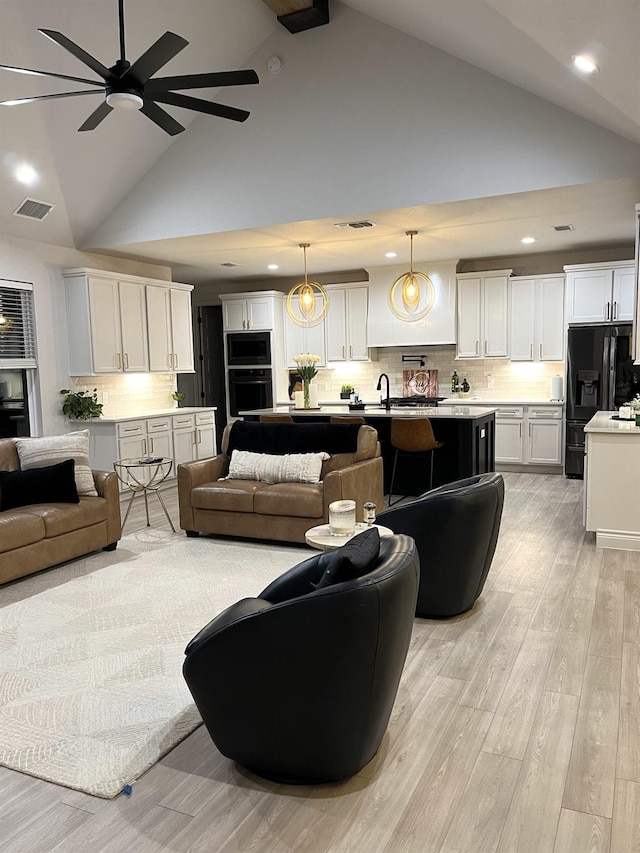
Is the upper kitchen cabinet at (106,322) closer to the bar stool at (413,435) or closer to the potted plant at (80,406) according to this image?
the potted plant at (80,406)

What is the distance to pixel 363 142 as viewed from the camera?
559 cm

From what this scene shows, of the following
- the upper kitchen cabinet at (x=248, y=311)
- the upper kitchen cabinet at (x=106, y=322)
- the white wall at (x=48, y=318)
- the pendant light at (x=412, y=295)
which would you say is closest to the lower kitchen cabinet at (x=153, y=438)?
the white wall at (x=48, y=318)

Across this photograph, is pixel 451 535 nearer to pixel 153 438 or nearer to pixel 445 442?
pixel 445 442

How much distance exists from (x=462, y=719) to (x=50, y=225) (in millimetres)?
6105

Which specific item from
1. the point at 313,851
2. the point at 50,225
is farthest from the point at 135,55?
the point at 313,851

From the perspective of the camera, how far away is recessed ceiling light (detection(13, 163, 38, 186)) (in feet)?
18.7

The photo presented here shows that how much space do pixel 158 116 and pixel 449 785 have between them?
3.80 metres

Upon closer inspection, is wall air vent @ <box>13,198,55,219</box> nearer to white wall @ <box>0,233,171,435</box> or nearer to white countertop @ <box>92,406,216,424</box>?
white wall @ <box>0,233,171,435</box>

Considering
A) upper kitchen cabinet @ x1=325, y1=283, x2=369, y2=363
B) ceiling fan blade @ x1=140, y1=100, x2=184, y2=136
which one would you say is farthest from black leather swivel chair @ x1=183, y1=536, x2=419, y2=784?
upper kitchen cabinet @ x1=325, y1=283, x2=369, y2=363

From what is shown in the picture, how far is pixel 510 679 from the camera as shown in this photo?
2867 mm

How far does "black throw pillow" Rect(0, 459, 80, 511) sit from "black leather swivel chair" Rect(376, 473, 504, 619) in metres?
Answer: 2.47

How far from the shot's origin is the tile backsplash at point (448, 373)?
856 cm

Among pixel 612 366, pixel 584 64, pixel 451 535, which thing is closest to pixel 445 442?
pixel 612 366

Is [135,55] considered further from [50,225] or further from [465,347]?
[465,347]
